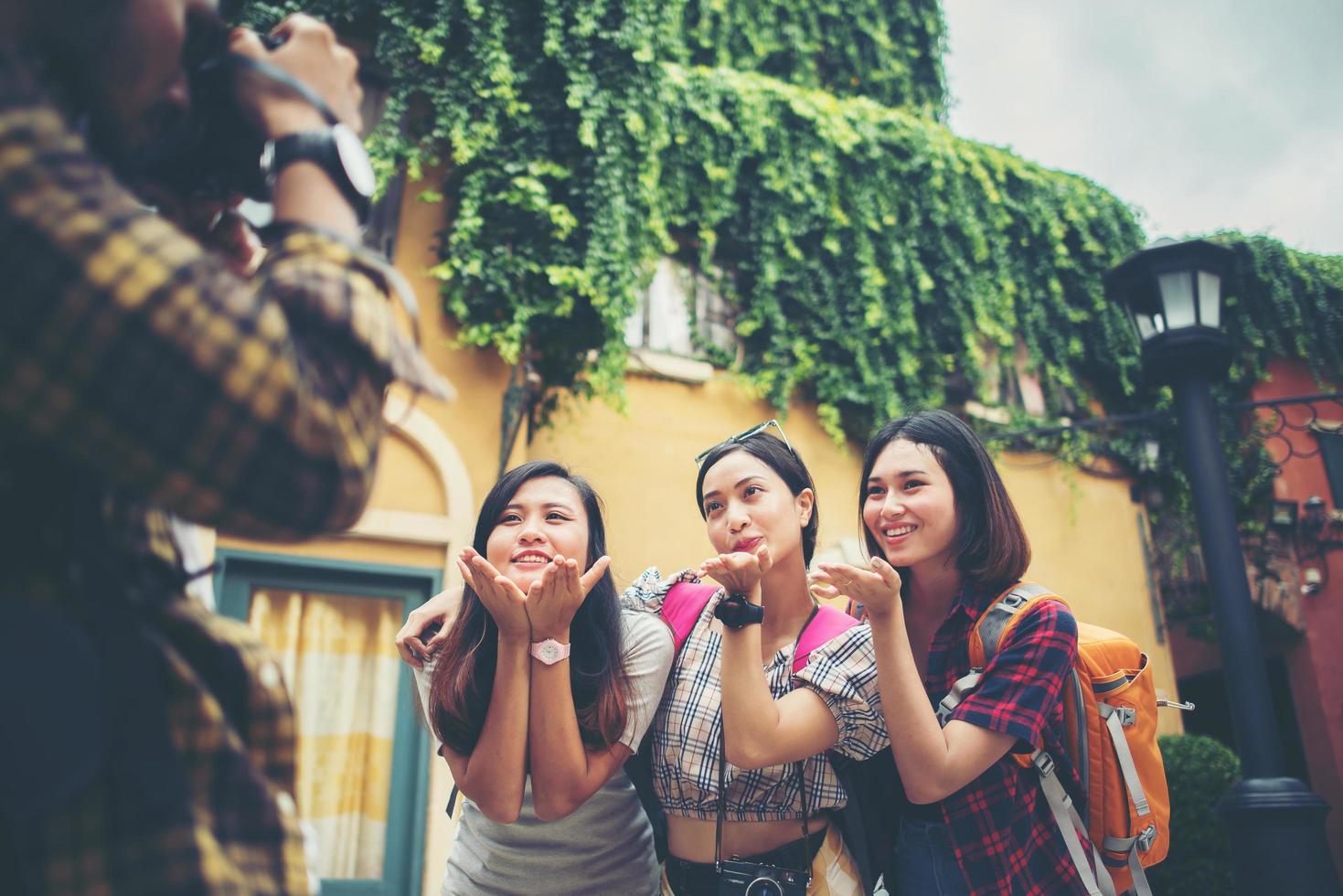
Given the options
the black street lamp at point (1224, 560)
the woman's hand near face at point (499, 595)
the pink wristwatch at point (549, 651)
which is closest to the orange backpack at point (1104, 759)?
the pink wristwatch at point (549, 651)

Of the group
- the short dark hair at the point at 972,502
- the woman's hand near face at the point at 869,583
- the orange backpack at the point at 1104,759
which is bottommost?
the orange backpack at the point at 1104,759

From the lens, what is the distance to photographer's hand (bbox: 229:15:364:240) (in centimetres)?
104

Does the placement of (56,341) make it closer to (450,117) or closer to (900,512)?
(900,512)

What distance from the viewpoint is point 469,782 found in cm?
233

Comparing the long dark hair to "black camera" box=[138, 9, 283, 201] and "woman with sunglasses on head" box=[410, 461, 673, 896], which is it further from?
"black camera" box=[138, 9, 283, 201]

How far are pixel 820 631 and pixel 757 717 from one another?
466 millimetres

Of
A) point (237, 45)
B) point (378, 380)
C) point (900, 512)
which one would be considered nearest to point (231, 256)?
point (237, 45)

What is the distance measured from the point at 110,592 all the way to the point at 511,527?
1.86 m

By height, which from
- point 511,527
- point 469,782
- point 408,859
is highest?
point 511,527

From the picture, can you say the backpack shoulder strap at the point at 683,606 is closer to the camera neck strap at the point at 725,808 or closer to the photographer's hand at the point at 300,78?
the camera neck strap at the point at 725,808

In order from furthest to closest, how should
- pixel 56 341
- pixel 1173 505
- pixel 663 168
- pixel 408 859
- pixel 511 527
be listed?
pixel 1173 505 < pixel 663 168 < pixel 408 859 < pixel 511 527 < pixel 56 341

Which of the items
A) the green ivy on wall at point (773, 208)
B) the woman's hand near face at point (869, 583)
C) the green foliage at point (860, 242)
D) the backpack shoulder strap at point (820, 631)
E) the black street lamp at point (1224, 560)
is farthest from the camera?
the green foliage at point (860, 242)

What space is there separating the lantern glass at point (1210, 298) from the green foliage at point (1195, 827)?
396 cm

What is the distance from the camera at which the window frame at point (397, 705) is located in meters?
5.23
